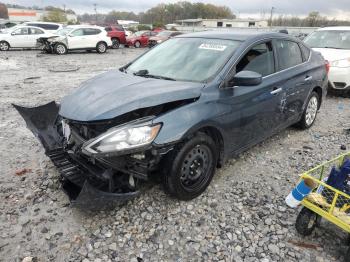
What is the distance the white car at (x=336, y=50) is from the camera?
24.0 ft

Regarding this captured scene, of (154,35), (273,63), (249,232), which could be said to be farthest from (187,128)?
(154,35)

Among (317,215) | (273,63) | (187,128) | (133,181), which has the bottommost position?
(317,215)

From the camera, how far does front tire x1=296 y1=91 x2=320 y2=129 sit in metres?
5.09

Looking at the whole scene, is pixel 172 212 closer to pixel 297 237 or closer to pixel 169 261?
pixel 169 261

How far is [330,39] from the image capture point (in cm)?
844

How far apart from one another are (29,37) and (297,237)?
19725 millimetres

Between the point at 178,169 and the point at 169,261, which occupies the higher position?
the point at 178,169

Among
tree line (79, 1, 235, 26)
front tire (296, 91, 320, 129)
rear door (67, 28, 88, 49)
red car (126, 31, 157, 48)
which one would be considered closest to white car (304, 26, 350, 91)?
front tire (296, 91, 320, 129)

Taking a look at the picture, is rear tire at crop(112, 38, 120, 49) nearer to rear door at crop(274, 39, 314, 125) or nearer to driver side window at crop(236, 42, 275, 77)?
rear door at crop(274, 39, 314, 125)

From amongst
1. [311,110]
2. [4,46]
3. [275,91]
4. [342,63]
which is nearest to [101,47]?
[4,46]

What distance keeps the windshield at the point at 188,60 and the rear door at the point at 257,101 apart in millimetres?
253

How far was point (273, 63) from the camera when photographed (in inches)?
159

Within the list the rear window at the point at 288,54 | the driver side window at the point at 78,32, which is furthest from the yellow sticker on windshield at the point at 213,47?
the driver side window at the point at 78,32

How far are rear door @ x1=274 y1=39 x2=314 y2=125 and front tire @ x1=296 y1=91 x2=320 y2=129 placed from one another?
1.06 feet
